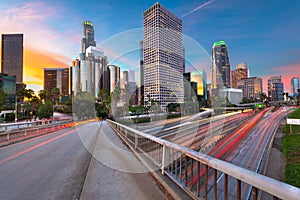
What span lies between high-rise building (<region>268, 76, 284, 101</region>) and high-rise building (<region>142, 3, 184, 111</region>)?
200m

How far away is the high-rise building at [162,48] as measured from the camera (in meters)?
6.36

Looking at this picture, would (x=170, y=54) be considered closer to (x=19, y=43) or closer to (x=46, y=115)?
(x=46, y=115)

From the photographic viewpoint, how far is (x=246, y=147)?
12688mm

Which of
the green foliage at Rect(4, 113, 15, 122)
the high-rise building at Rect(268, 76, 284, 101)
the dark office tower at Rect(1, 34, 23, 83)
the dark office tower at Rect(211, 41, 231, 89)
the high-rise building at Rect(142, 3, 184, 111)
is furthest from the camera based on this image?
the high-rise building at Rect(268, 76, 284, 101)

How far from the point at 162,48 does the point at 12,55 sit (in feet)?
740

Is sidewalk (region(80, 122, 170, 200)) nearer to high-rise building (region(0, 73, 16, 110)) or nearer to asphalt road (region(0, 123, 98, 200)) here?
asphalt road (region(0, 123, 98, 200))

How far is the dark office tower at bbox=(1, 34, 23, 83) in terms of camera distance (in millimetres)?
156750

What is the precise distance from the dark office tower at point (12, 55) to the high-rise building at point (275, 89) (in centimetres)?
27681

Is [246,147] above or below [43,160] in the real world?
below

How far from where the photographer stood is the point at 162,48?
6.60 metres

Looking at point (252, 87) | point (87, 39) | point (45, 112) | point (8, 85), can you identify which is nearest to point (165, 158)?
point (87, 39)

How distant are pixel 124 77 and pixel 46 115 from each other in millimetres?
47559

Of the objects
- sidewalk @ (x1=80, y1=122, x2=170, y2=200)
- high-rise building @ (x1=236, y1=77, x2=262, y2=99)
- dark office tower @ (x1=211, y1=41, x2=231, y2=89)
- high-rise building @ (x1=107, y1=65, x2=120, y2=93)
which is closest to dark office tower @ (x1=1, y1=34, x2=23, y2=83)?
dark office tower @ (x1=211, y1=41, x2=231, y2=89)

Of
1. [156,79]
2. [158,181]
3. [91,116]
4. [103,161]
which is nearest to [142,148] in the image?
[103,161]
